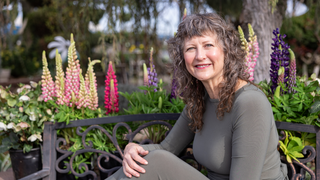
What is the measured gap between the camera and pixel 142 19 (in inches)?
139

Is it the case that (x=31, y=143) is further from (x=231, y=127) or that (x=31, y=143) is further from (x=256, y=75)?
(x=256, y=75)

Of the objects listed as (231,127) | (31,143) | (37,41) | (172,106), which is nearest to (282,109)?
(231,127)

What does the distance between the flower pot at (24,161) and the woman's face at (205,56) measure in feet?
4.16

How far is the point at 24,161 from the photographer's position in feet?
5.65

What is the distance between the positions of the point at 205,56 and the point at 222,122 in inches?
13.0

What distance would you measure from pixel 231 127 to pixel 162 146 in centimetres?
51

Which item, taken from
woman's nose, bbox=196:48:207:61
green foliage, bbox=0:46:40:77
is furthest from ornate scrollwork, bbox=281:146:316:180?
green foliage, bbox=0:46:40:77

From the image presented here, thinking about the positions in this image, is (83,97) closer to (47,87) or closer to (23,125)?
(47,87)

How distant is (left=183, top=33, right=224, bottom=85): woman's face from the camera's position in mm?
1186

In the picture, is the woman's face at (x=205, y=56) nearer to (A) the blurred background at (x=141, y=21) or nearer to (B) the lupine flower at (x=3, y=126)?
(A) the blurred background at (x=141, y=21)

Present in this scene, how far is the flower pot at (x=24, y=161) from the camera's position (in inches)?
67.9

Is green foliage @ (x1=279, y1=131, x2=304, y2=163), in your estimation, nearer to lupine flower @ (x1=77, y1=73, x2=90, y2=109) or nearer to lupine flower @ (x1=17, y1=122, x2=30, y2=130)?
lupine flower @ (x1=77, y1=73, x2=90, y2=109)

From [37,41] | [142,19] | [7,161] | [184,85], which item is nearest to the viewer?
[184,85]

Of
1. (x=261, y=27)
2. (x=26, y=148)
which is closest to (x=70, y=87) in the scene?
(x=26, y=148)
